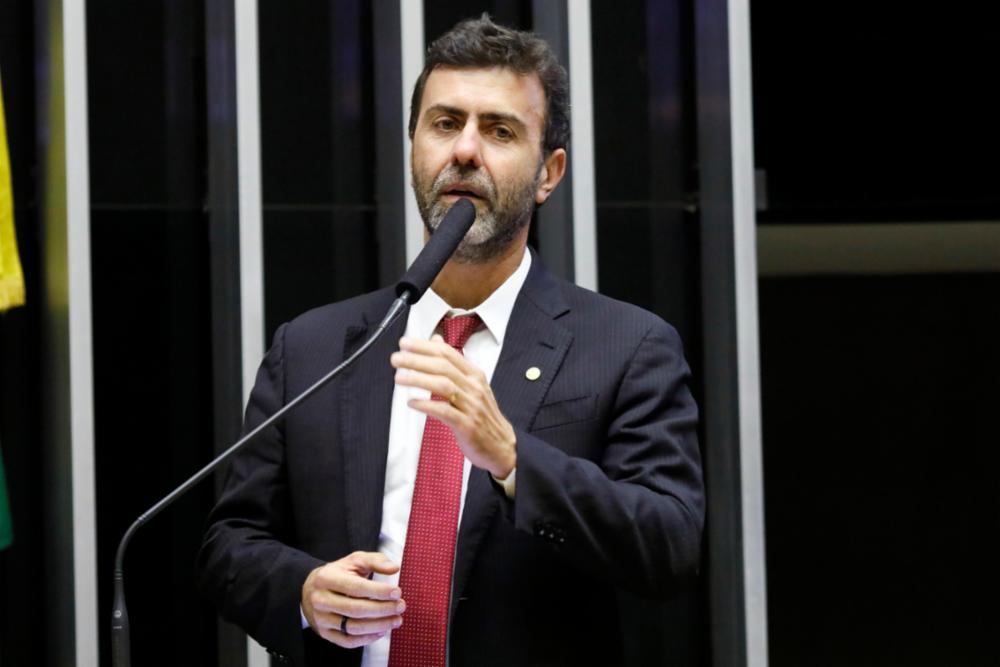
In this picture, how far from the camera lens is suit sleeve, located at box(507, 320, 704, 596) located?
1.65 meters

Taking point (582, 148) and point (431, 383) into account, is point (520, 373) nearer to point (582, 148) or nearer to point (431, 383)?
point (431, 383)

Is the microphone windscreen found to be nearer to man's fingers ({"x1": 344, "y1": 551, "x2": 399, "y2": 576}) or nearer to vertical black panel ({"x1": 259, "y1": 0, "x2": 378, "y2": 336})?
man's fingers ({"x1": 344, "y1": 551, "x2": 399, "y2": 576})

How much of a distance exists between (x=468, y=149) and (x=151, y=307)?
158 cm

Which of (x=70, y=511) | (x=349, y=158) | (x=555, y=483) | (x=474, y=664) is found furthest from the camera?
(x=349, y=158)

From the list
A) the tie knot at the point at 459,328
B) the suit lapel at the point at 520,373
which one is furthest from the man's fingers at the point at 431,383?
the tie knot at the point at 459,328

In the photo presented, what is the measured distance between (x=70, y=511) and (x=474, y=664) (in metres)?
1.65

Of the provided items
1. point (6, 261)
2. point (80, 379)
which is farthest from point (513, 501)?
point (80, 379)

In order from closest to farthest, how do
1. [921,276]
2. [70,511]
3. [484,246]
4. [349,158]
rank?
[484,246] < [70,511] < [349,158] < [921,276]

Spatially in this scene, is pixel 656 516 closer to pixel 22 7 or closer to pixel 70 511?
pixel 70 511

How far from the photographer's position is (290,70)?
3.38 metres

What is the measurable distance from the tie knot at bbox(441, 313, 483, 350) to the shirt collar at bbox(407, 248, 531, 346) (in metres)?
0.01

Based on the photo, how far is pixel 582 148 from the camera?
339 centimetres

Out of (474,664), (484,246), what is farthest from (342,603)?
(484,246)

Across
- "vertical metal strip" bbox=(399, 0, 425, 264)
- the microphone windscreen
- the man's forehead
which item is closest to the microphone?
the microphone windscreen
